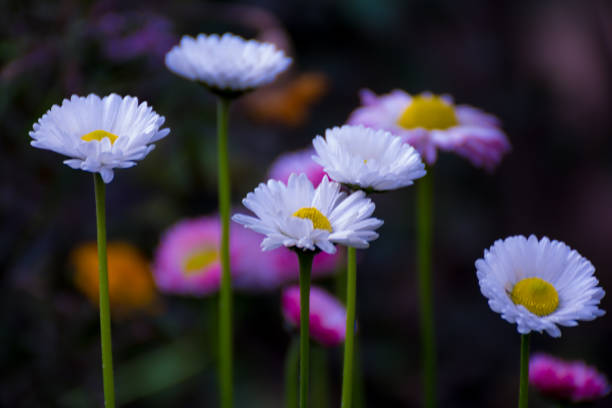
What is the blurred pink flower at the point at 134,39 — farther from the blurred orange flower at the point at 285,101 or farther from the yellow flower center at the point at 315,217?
the yellow flower center at the point at 315,217

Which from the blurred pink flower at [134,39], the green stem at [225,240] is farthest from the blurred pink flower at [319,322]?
the blurred pink flower at [134,39]

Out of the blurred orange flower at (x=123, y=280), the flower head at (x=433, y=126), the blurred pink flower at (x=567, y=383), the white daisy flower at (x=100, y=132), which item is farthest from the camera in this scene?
the blurred orange flower at (x=123, y=280)

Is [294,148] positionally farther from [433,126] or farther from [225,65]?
[225,65]

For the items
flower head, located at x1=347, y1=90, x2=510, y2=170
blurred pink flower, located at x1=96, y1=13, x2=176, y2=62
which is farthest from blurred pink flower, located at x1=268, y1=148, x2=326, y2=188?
blurred pink flower, located at x1=96, y1=13, x2=176, y2=62

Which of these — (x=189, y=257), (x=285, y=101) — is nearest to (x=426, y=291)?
(x=189, y=257)

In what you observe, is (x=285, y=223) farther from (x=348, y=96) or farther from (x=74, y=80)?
(x=348, y=96)

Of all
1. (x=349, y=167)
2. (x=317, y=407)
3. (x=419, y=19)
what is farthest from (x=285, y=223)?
(x=419, y=19)

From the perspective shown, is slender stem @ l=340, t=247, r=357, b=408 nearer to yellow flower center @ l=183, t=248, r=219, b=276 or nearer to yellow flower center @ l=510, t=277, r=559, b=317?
yellow flower center @ l=510, t=277, r=559, b=317
